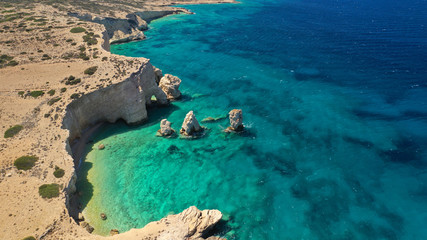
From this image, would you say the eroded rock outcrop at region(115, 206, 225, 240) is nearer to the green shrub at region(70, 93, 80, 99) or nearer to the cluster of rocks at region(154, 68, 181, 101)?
the green shrub at region(70, 93, 80, 99)

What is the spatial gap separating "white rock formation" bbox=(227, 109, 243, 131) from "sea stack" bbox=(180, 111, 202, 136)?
19.8ft

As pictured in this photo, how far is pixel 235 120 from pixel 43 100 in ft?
112

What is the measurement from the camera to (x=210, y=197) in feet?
124

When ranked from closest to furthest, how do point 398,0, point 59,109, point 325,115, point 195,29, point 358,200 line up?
point 358,200
point 59,109
point 325,115
point 195,29
point 398,0

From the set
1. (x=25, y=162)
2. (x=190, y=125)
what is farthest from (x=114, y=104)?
(x=25, y=162)

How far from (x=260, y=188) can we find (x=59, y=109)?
115 ft

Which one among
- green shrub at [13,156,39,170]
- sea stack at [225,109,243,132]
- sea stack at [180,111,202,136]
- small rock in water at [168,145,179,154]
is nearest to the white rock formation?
sea stack at [225,109,243,132]

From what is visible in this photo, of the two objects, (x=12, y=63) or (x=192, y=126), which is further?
(x=12, y=63)

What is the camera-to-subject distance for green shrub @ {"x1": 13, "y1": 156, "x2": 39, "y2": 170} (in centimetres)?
3531

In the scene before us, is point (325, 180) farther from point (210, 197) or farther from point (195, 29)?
point (195, 29)

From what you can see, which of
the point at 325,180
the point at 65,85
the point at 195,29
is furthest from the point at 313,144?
the point at 195,29

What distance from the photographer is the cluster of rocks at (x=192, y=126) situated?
163 ft

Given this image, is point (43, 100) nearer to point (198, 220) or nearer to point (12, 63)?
point (12, 63)

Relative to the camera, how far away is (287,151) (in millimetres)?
45906
